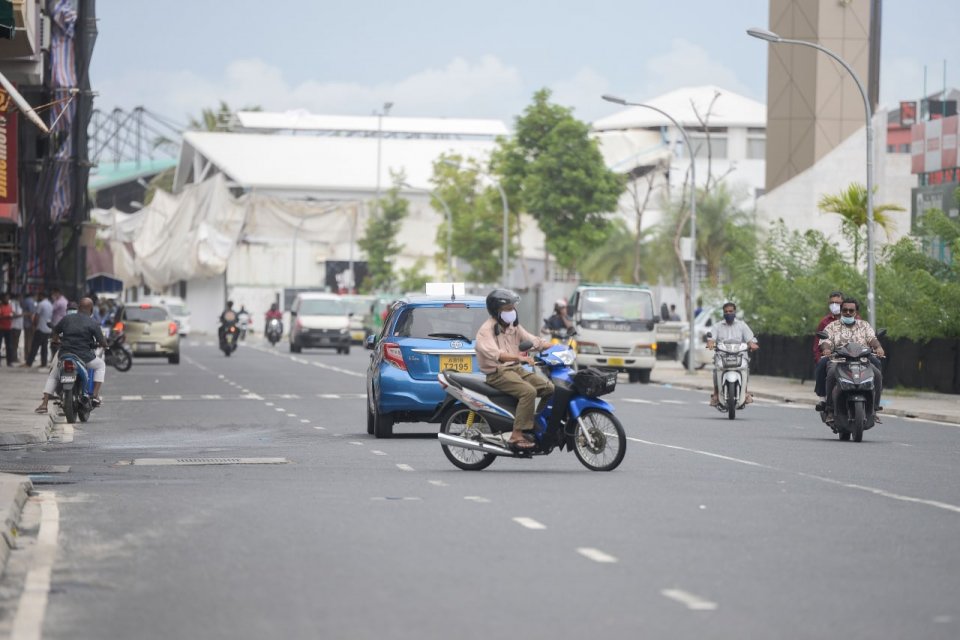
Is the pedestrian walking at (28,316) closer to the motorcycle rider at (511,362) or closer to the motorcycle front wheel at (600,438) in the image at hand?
the motorcycle rider at (511,362)

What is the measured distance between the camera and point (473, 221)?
3287 inches

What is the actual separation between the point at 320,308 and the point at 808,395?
3119 cm

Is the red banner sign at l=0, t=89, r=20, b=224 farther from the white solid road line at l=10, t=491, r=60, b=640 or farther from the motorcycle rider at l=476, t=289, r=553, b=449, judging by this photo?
the white solid road line at l=10, t=491, r=60, b=640

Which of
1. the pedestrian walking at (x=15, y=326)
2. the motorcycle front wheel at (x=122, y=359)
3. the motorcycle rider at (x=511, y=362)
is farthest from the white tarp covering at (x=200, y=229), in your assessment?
the motorcycle rider at (x=511, y=362)

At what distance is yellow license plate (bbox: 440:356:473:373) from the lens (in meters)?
21.1

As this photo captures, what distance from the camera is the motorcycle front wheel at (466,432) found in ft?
54.7

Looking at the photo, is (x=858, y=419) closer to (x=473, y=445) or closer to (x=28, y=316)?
(x=473, y=445)

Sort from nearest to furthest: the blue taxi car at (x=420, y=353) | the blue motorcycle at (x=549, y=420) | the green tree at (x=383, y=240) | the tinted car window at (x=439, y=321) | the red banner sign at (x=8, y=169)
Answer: the blue motorcycle at (x=549, y=420) < the blue taxi car at (x=420, y=353) < the tinted car window at (x=439, y=321) < the red banner sign at (x=8, y=169) < the green tree at (x=383, y=240)

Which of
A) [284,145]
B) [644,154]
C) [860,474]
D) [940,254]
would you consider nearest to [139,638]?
[860,474]

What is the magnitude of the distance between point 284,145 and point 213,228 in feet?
70.2

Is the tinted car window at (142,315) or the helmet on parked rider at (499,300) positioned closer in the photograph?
the helmet on parked rider at (499,300)

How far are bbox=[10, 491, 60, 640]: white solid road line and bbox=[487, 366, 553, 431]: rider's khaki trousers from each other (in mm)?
4665

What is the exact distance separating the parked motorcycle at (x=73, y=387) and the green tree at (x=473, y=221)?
→ 165ft

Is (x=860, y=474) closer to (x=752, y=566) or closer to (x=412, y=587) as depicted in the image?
(x=752, y=566)
